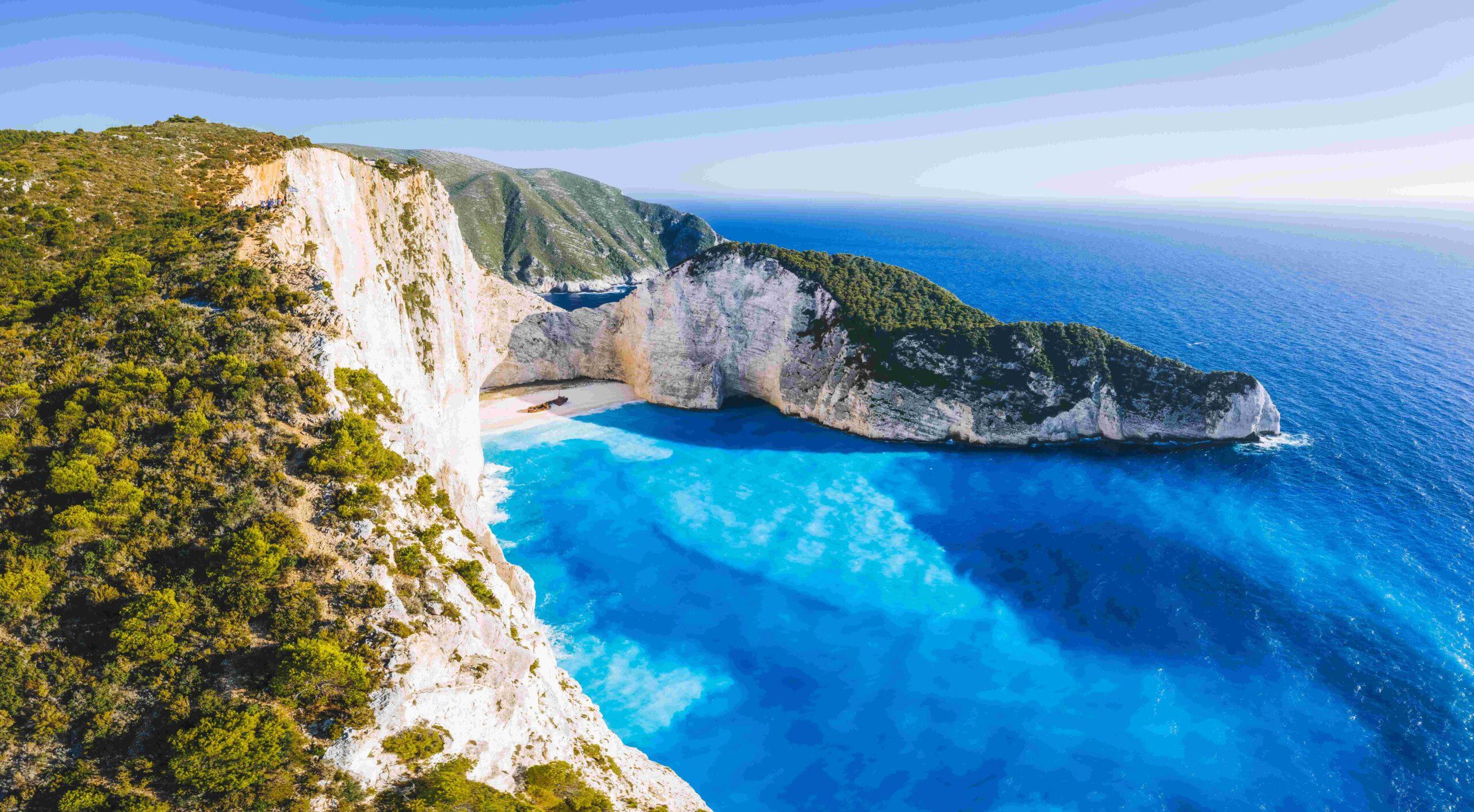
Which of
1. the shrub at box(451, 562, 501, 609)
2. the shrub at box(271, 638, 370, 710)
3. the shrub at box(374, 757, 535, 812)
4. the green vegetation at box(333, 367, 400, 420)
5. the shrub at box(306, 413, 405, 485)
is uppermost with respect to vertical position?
the green vegetation at box(333, 367, 400, 420)

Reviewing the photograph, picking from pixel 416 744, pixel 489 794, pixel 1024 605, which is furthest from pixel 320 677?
pixel 1024 605

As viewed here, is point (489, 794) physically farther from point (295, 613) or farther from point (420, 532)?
point (420, 532)

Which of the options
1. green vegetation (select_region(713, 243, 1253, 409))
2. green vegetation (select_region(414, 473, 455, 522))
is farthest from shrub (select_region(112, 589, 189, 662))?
green vegetation (select_region(713, 243, 1253, 409))

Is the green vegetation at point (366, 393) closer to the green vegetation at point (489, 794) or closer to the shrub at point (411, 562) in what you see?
the shrub at point (411, 562)

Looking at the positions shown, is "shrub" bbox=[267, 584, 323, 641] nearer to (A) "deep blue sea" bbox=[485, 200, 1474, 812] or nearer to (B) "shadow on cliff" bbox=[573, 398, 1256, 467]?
(A) "deep blue sea" bbox=[485, 200, 1474, 812]

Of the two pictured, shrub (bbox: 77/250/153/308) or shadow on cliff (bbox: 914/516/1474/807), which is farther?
shadow on cliff (bbox: 914/516/1474/807)

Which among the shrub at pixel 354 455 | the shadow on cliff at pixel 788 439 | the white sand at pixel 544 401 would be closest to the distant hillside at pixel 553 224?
the white sand at pixel 544 401
